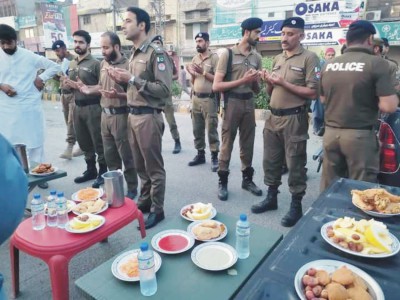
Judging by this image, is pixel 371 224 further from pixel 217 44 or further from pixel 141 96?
pixel 217 44

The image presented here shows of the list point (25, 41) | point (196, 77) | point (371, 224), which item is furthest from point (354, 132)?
point (25, 41)

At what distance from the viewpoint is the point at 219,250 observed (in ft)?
5.57

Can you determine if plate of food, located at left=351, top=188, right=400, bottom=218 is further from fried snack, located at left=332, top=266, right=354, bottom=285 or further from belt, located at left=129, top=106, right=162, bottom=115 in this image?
belt, located at left=129, top=106, right=162, bottom=115

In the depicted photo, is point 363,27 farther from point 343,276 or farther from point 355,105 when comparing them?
point 343,276

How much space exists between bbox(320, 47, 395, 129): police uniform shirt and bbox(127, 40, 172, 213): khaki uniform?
4.93ft

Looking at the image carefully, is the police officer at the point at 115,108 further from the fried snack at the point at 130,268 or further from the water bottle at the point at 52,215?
the fried snack at the point at 130,268

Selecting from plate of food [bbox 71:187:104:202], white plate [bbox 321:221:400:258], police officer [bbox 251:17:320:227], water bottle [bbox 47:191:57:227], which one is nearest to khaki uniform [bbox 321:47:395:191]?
police officer [bbox 251:17:320:227]

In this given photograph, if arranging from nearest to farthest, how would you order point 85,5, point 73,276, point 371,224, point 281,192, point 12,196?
1. point 12,196
2. point 371,224
3. point 73,276
4. point 281,192
5. point 85,5

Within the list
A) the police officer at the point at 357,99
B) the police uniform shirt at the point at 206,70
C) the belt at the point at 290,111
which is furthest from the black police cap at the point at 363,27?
the police uniform shirt at the point at 206,70

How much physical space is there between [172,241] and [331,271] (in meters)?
0.93

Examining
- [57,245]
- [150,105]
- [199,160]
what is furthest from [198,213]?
[199,160]

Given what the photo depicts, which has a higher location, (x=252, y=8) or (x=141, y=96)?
(x=252, y=8)

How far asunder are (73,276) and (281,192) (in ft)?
8.51

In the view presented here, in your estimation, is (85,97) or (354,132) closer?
(354,132)
